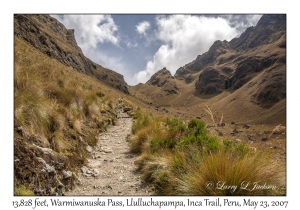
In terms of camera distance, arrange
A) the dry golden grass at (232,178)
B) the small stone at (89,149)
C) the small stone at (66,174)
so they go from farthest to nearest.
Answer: the small stone at (89,149) → the small stone at (66,174) → the dry golden grass at (232,178)

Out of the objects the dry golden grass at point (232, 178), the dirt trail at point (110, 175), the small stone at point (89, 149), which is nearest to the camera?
the dry golden grass at point (232, 178)

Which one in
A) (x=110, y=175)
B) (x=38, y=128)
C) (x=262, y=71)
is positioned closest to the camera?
(x=38, y=128)

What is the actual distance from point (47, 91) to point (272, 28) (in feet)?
642

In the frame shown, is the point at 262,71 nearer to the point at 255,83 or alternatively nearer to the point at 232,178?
the point at 255,83

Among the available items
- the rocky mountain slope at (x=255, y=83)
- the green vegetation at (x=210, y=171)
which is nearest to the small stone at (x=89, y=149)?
the green vegetation at (x=210, y=171)

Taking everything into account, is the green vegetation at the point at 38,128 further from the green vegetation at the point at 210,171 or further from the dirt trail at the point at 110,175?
the green vegetation at the point at 210,171

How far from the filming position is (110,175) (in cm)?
573

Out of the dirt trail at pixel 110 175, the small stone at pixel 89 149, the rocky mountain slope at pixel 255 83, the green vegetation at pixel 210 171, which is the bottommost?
the dirt trail at pixel 110 175

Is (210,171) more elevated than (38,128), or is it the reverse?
(38,128)

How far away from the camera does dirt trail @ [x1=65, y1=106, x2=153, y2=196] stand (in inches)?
184

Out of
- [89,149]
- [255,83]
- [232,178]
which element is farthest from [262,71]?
[232,178]

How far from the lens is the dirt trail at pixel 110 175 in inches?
184

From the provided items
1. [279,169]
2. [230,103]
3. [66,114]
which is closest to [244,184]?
[279,169]

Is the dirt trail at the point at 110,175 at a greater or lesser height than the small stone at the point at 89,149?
lesser
